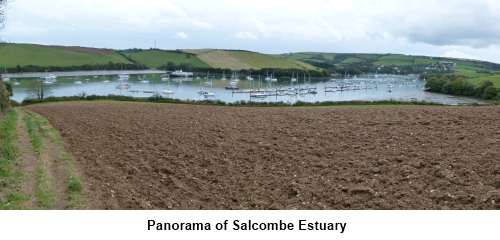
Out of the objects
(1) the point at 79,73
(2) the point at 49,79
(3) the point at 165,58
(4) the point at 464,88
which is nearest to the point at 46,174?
(4) the point at 464,88

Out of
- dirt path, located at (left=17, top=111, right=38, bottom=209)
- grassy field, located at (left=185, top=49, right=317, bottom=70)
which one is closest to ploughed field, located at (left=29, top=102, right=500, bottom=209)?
dirt path, located at (left=17, top=111, right=38, bottom=209)

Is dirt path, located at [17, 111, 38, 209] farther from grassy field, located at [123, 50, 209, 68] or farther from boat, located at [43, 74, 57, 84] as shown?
grassy field, located at [123, 50, 209, 68]

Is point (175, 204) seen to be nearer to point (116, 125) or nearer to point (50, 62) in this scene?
point (116, 125)

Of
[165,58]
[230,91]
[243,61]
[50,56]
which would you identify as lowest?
[230,91]

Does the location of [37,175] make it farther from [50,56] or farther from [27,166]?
[50,56]

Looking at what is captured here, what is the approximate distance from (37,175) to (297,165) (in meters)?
6.67

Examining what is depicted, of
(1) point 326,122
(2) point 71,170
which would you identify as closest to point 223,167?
(2) point 71,170

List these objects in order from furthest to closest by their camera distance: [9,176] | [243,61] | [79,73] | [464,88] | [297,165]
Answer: [243,61] < [79,73] < [464,88] < [297,165] < [9,176]

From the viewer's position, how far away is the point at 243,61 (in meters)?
180

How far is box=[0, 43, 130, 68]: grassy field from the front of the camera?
145500mm

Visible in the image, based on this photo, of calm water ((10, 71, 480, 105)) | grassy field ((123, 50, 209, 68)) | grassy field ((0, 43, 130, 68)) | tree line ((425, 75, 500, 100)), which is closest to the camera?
tree line ((425, 75, 500, 100))

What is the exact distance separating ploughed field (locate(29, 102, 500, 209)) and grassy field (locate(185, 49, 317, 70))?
500 ft

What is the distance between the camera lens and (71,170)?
1198 cm

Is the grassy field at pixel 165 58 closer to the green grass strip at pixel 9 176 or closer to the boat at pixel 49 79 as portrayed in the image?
the boat at pixel 49 79
